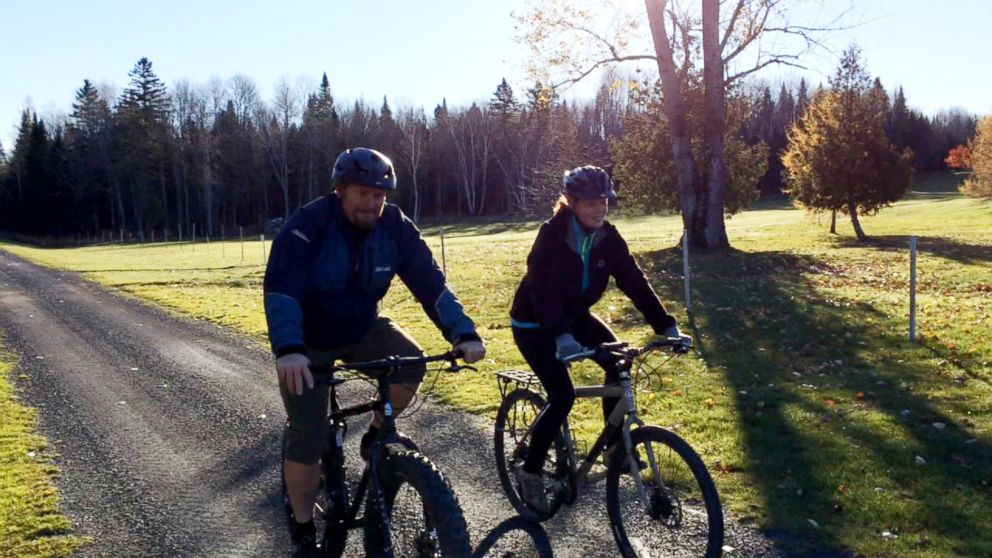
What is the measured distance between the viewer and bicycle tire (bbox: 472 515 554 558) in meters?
3.79

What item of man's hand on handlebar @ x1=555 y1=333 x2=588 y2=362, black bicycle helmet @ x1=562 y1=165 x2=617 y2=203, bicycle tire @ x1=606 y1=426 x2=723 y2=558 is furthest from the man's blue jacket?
bicycle tire @ x1=606 y1=426 x2=723 y2=558

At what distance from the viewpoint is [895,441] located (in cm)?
660

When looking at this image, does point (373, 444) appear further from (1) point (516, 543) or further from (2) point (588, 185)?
(2) point (588, 185)

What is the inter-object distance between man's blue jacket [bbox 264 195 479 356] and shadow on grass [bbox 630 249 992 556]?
8.42 feet

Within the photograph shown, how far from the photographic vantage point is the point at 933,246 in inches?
1156

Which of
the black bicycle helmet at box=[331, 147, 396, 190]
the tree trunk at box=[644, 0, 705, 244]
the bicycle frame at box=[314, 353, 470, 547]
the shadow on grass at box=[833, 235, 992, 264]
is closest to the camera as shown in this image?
the bicycle frame at box=[314, 353, 470, 547]

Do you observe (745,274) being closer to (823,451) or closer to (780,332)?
(780,332)


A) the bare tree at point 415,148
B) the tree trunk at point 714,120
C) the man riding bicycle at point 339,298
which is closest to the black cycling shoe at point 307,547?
the man riding bicycle at point 339,298

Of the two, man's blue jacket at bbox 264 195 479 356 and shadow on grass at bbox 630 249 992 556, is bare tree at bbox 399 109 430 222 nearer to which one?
shadow on grass at bbox 630 249 992 556

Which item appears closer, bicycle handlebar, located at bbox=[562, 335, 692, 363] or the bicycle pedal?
bicycle handlebar, located at bbox=[562, 335, 692, 363]

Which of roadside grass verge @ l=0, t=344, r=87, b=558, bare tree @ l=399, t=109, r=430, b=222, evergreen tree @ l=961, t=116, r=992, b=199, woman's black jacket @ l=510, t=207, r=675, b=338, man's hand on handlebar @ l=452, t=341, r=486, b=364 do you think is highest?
bare tree @ l=399, t=109, r=430, b=222

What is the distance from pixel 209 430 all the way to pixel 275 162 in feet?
242

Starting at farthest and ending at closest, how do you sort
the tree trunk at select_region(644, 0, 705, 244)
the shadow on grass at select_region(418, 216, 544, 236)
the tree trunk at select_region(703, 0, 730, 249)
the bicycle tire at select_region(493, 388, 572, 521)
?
the shadow on grass at select_region(418, 216, 544, 236) → the tree trunk at select_region(644, 0, 705, 244) → the tree trunk at select_region(703, 0, 730, 249) → the bicycle tire at select_region(493, 388, 572, 521)

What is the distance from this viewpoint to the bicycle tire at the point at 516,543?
3793mm
